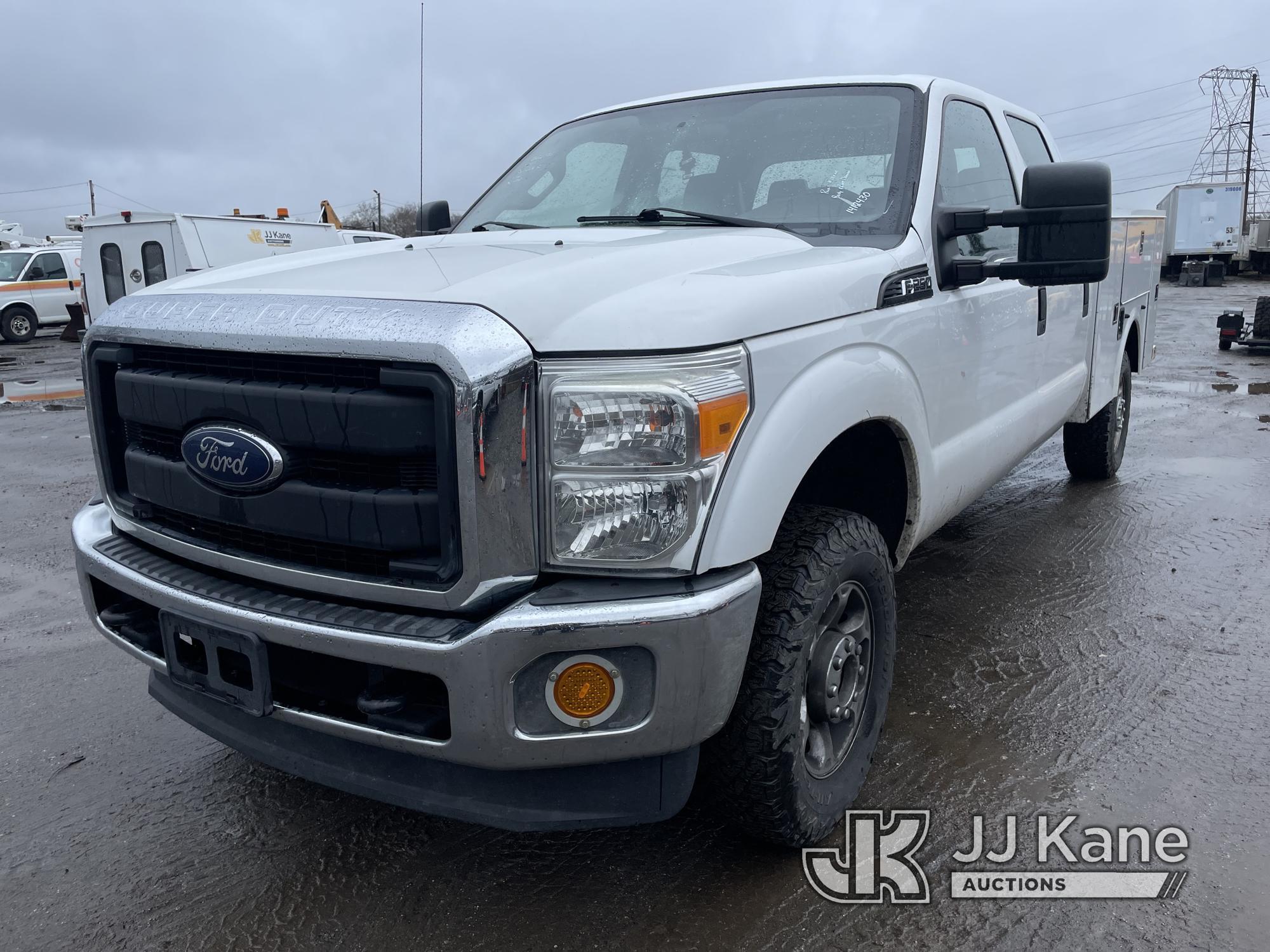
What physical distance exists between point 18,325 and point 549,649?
23.9 m

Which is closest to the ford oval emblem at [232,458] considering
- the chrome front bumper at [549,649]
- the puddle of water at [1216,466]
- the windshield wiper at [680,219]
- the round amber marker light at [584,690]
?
the chrome front bumper at [549,649]

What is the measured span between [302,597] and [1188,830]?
2.22m

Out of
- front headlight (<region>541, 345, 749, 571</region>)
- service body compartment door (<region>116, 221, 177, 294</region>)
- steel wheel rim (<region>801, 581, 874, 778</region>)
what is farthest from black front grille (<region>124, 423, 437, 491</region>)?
service body compartment door (<region>116, 221, 177, 294</region>)

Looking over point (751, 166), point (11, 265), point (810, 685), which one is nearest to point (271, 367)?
point (810, 685)

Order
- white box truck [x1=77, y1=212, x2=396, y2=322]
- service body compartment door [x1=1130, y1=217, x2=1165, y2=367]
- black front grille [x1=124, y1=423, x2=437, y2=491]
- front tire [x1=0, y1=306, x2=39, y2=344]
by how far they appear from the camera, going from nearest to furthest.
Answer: black front grille [x1=124, y1=423, x2=437, y2=491] < service body compartment door [x1=1130, y1=217, x2=1165, y2=367] < white box truck [x1=77, y1=212, x2=396, y2=322] < front tire [x1=0, y1=306, x2=39, y2=344]

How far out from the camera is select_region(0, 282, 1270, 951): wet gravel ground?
87.4 inches

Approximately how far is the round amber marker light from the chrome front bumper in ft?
0.13

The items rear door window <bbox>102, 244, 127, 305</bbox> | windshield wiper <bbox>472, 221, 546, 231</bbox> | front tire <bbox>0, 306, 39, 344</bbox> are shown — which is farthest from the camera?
front tire <bbox>0, 306, 39, 344</bbox>

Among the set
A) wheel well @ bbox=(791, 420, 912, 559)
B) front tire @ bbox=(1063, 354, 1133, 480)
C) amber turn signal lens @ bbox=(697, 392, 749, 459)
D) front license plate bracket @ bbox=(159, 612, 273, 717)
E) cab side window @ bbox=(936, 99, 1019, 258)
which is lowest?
front tire @ bbox=(1063, 354, 1133, 480)

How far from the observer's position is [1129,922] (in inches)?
86.6

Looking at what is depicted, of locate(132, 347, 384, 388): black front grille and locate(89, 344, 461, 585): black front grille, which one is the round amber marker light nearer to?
locate(89, 344, 461, 585): black front grille

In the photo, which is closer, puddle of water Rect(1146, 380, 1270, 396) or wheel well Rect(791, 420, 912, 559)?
wheel well Rect(791, 420, 912, 559)

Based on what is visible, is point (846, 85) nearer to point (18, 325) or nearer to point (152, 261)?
point (152, 261)

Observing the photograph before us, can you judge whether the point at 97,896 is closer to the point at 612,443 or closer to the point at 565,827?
the point at 565,827
